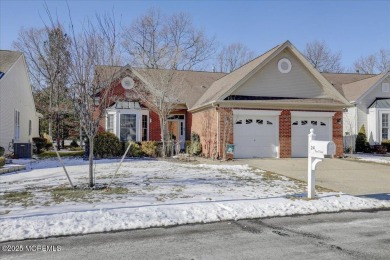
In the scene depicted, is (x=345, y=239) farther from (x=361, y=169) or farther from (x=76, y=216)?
(x=361, y=169)

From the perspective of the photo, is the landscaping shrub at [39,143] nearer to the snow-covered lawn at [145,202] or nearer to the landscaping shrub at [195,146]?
the landscaping shrub at [195,146]

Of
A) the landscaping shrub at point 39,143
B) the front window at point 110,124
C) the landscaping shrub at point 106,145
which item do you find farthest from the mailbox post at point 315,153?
the landscaping shrub at point 39,143

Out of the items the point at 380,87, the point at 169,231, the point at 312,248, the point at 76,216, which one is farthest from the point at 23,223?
the point at 380,87

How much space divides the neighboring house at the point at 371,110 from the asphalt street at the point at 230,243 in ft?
67.9

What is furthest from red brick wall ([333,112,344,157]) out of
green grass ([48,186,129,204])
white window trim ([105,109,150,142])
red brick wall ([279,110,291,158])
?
green grass ([48,186,129,204])

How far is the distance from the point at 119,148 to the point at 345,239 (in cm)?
1564

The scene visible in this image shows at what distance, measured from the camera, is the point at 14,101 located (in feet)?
68.9

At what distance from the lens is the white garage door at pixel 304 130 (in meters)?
19.4

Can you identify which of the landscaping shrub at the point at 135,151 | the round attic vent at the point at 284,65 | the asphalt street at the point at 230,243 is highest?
the round attic vent at the point at 284,65

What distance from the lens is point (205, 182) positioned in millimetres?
10766

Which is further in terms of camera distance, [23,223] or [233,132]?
[233,132]

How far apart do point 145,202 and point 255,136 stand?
11920 mm

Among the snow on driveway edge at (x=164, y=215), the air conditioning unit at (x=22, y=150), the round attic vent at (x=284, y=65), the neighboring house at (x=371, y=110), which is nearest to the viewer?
the snow on driveway edge at (x=164, y=215)

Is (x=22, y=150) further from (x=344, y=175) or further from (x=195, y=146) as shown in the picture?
(x=344, y=175)
